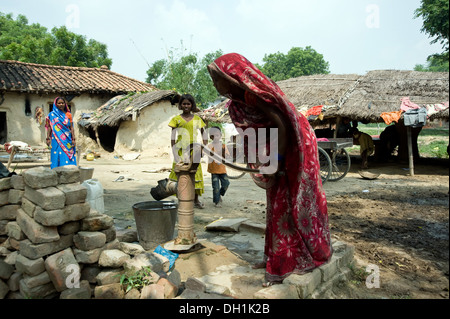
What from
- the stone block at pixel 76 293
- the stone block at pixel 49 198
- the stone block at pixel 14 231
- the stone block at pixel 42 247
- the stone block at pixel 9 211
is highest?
the stone block at pixel 49 198

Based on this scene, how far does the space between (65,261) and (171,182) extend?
171 centimetres

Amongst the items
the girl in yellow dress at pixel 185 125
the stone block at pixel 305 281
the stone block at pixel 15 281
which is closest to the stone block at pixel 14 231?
the stone block at pixel 15 281

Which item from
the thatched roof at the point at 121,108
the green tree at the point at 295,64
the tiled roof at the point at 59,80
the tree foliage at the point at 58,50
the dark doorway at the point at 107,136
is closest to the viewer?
the thatched roof at the point at 121,108

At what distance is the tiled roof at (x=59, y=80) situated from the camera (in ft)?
50.0

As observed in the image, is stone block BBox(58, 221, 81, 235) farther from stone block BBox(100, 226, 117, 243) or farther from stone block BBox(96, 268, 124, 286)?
stone block BBox(96, 268, 124, 286)

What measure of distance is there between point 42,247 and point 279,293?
2047mm

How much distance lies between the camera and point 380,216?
560cm

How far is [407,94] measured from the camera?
11344 millimetres

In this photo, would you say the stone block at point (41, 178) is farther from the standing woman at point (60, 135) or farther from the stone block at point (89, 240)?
the standing woman at point (60, 135)

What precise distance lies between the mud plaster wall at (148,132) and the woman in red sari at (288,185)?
524 inches

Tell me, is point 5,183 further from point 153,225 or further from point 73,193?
point 153,225

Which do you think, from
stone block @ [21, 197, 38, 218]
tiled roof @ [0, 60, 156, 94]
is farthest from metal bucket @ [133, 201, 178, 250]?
tiled roof @ [0, 60, 156, 94]
